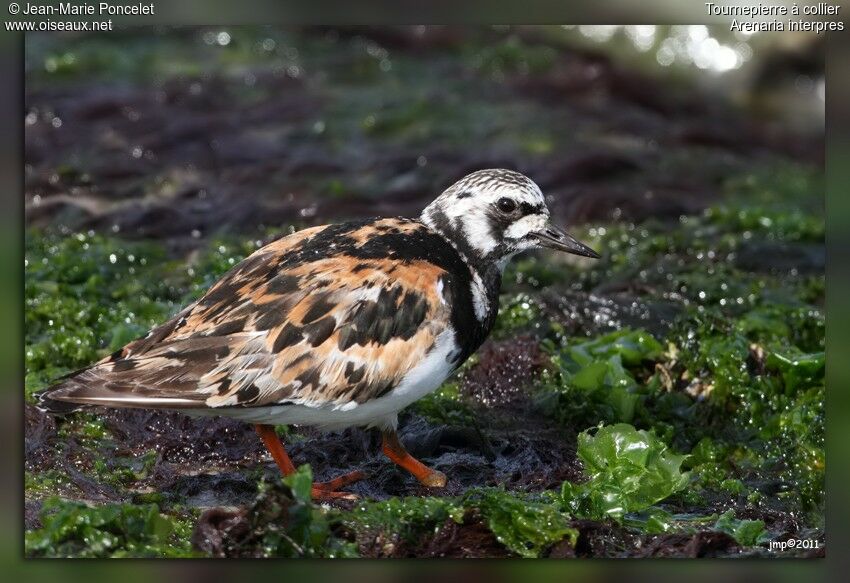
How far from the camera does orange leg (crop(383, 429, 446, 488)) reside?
6070 millimetres

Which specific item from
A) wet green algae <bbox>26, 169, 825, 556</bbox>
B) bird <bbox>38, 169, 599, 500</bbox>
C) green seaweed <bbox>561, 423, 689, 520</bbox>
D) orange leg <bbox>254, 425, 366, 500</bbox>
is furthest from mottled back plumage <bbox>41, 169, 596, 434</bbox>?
green seaweed <bbox>561, 423, 689, 520</bbox>

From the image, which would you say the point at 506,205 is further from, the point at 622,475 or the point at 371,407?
the point at 622,475

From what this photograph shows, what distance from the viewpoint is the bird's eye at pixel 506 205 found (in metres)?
6.10

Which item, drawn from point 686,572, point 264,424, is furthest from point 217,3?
point 686,572

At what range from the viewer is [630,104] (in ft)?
34.3

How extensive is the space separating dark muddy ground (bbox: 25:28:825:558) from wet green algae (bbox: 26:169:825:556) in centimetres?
2

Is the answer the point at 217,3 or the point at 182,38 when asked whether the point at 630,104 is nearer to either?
the point at 182,38

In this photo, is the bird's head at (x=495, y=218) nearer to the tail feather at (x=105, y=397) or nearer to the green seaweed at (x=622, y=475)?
the green seaweed at (x=622, y=475)

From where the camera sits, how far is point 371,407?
5562mm

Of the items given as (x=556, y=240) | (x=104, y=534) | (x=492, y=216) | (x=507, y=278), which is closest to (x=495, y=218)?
(x=492, y=216)

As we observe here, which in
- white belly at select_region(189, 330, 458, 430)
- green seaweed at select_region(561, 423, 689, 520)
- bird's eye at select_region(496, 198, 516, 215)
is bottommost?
green seaweed at select_region(561, 423, 689, 520)

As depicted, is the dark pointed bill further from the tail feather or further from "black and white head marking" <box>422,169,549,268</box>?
the tail feather

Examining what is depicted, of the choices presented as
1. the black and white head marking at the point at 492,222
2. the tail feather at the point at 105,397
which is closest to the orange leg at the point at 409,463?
the black and white head marking at the point at 492,222

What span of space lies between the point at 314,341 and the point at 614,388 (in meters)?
2.03
